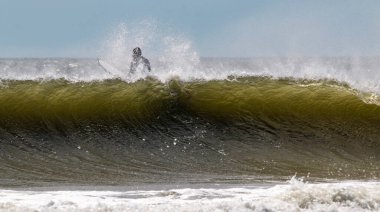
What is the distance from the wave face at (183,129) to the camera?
9.88m

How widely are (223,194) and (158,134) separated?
4.91m

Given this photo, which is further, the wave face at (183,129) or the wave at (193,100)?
the wave at (193,100)

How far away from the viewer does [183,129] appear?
1213 cm

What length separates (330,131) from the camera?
1216 cm

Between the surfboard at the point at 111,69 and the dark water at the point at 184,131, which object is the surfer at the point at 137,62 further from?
the dark water at the point at 184,131

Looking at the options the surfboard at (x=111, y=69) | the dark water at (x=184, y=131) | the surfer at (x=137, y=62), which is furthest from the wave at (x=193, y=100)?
the surfer at (x=137, y=62)

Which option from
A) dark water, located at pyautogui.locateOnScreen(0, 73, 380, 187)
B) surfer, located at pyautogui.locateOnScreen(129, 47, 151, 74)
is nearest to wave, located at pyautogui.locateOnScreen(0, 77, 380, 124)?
dark water, located at pyautogui.locateOnScreen(0, 73, 380, 187)

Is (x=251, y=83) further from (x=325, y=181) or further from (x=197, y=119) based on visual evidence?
(x=325, y=181)

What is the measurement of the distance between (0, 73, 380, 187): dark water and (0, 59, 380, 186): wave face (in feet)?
0.07

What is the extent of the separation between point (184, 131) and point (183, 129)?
0.09m

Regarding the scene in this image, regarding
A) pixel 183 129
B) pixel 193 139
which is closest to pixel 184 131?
pixel 183 129

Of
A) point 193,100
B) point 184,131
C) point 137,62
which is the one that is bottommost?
point 184,131

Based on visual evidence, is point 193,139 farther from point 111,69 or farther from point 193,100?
point 111,69

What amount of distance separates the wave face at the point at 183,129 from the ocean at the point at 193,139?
0.03m
